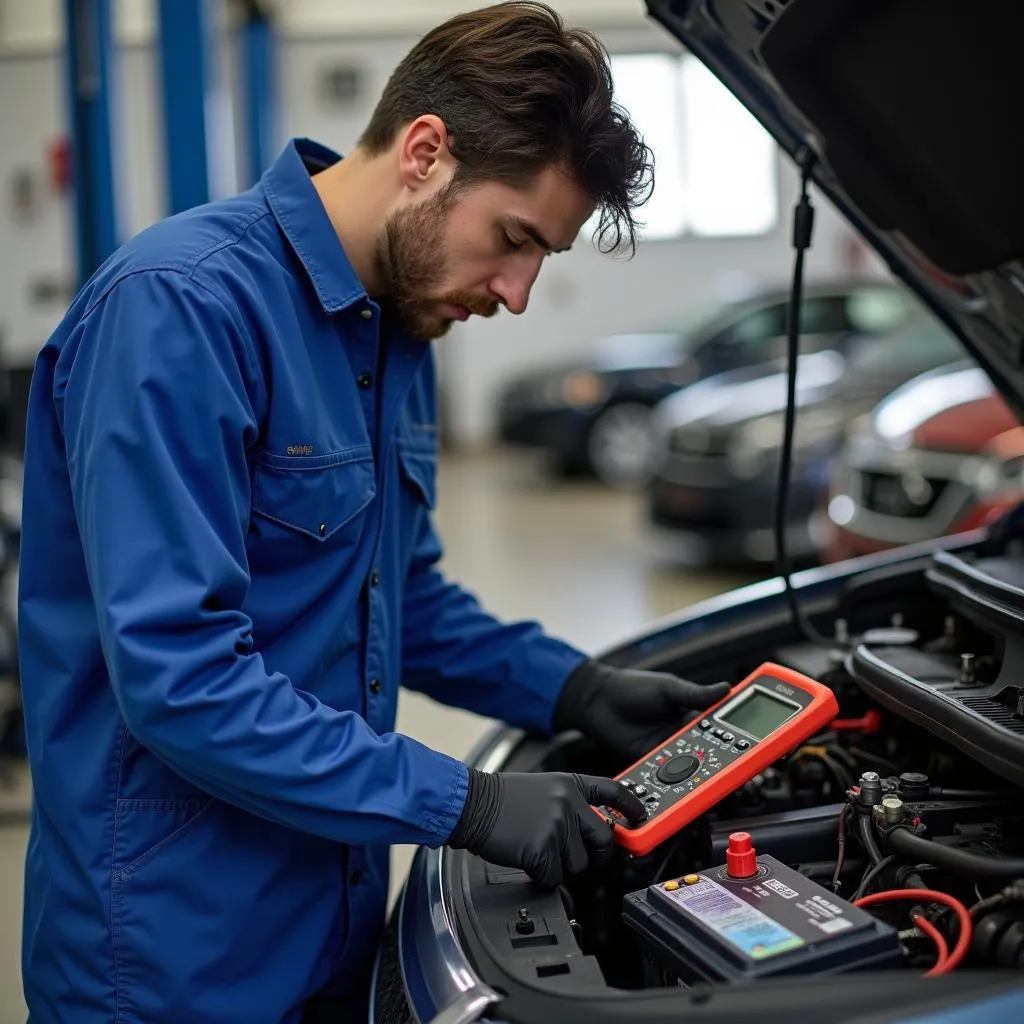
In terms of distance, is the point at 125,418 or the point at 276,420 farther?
the point at 276,420

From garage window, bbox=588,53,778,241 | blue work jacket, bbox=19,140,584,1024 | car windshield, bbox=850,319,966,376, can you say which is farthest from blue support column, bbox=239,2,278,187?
blue work jacket, bbox=19,140,584,1024

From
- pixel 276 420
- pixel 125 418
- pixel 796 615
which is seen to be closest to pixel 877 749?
pixel 796 615

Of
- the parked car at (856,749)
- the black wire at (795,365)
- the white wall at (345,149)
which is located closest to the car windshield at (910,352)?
the parked car at (856,749)

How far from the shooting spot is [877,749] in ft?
5.19

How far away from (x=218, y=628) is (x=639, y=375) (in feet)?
23.8

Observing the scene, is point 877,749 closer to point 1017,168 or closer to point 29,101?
point 1017,168

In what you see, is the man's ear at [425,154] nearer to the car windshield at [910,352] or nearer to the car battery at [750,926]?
the car battery at [750,926]

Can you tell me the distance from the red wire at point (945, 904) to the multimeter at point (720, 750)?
0.19 m

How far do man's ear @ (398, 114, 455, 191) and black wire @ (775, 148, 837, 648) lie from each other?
0.57 metres

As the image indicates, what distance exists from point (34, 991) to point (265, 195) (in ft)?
3.05

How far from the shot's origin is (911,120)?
1.45 metres

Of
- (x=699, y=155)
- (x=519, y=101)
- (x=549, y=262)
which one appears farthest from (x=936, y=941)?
(x=699, y=155)

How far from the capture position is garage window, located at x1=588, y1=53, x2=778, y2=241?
1138 cm

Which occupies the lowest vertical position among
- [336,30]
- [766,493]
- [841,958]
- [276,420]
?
[766,493]
